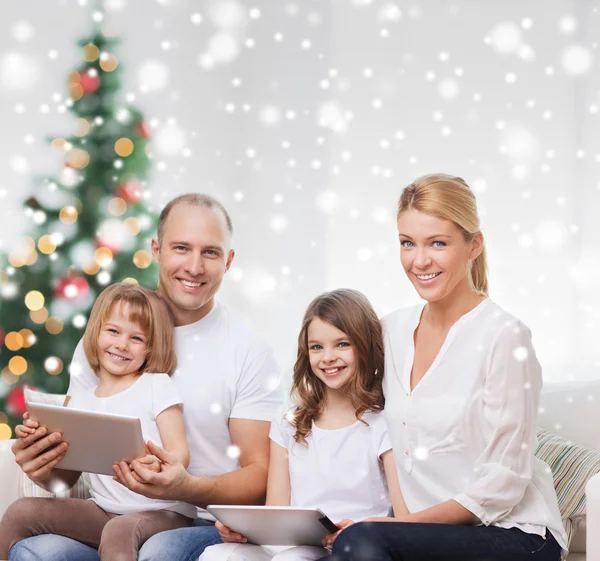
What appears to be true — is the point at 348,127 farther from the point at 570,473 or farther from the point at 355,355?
the point at 570,473

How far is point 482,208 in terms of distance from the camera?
3.12 m

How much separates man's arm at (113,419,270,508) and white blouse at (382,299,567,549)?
39 cm

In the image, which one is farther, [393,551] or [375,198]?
[375,198]

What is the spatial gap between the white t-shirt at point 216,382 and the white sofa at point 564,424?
27 cm

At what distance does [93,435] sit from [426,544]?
750mm

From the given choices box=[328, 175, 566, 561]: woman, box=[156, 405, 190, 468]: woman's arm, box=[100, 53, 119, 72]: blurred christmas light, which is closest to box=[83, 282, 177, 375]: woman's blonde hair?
box=[156, 405, 190, 468]: woman's arm

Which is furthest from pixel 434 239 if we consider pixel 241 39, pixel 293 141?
pixel 241 39

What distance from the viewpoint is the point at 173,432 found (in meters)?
1.94

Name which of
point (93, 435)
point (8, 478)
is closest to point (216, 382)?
point (93, 435)

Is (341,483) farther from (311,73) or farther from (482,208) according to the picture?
(311,73)

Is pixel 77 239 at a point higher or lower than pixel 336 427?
higher

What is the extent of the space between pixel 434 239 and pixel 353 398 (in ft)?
1.42

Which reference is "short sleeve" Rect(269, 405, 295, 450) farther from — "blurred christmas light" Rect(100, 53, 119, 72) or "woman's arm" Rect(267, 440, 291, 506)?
"blurred christmas light" Rect(100, 53, 119, 72)

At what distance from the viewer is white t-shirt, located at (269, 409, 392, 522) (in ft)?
6.10
